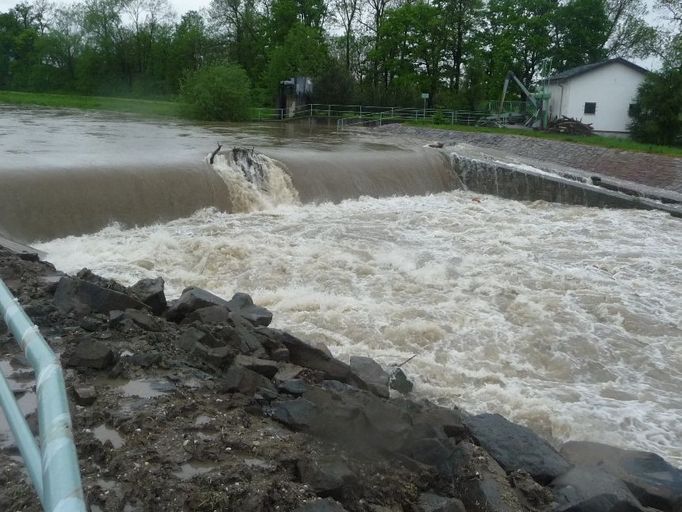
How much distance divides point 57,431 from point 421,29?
4843 cm

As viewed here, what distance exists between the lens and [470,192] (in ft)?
65.6

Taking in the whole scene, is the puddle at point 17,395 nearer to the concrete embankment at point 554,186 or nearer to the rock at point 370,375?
the rock at point 370,375

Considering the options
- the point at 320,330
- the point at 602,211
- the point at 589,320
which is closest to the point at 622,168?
the point at 602,211

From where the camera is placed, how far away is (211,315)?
6613mm

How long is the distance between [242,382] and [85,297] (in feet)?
7.70

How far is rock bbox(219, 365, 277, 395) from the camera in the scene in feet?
16.0

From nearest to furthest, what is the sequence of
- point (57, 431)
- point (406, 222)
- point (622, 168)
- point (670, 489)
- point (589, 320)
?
1. point (57, 431)
2. point (670, 489)
3. point (589, 320)
4. point (406, 222)
5. point (622, 168)

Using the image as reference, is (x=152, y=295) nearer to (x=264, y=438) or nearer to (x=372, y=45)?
(x=264, y=438)

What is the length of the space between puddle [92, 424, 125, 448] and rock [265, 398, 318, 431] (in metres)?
1.09

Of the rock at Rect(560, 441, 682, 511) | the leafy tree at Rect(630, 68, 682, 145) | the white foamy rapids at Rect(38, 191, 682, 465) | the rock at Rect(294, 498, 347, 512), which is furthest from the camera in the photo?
the leafy tree at Rect(630, 68, 682, 145)

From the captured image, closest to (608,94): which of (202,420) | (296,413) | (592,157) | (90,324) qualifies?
(592,157)

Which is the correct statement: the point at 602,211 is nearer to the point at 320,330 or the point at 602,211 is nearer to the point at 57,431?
the point at 320,330

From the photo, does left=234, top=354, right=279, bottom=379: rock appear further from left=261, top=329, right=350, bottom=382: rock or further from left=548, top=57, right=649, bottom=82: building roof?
left=548, top=57, right=649, bottom=82: building roof

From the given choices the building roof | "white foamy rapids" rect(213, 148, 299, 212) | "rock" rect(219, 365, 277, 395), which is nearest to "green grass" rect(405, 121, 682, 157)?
the building roof
